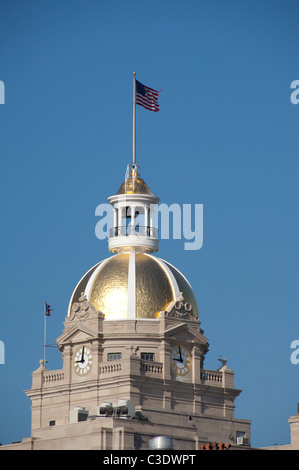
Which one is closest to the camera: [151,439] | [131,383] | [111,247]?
[151,439]

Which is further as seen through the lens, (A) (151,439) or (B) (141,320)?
(B) (141,320)

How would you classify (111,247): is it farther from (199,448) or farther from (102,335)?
(199,448)

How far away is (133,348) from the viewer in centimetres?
17188

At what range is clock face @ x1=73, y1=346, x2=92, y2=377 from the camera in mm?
174125

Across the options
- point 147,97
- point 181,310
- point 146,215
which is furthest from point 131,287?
point 147,97

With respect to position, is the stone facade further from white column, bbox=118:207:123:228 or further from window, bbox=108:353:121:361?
white column, bbox=118:207:123:228

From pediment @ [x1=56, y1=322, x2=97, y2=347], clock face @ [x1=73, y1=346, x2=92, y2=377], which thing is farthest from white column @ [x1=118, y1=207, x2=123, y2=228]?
clock face @ [x1=73, y1=346, x2=92, y2=377]

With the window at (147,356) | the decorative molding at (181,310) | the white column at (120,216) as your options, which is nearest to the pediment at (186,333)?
the decorative molding at (181,310)

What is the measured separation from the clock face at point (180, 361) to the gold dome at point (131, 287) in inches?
142

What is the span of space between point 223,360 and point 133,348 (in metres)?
11.1

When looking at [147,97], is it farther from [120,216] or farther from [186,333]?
[186,333]

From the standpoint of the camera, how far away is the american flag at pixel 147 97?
601ft

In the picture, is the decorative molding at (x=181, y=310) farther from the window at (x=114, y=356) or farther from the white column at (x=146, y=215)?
the white column at (x=146, y=215)

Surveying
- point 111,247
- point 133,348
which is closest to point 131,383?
point 133,348
